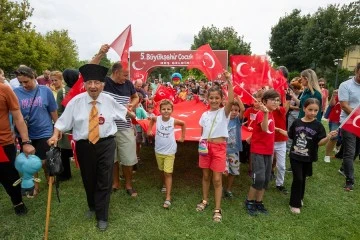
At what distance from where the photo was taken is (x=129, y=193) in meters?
4.29

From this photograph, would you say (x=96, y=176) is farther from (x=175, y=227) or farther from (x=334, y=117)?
(x=334, y=117)

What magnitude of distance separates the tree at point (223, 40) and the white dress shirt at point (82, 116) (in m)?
36.4

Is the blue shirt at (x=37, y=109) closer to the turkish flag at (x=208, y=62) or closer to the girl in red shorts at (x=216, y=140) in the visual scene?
the girl in red shorts at (x=216, y=140)

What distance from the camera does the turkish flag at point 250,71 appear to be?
4.19 metres

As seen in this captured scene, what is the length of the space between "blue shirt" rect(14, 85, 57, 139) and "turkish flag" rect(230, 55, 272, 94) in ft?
8.74

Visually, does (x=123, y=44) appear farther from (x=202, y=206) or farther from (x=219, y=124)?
(x=202, y=206)

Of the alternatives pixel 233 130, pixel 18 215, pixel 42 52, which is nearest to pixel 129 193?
pixel 18 215

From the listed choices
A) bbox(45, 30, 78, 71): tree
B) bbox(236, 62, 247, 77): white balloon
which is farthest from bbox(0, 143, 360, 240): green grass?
bbox(45, 30, 78, 71): tree

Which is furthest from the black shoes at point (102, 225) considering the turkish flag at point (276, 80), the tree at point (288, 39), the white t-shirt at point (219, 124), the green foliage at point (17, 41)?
the tree at point (288, 39)

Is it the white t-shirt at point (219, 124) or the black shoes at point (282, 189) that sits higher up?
the white t-shirt at point (219, 124)

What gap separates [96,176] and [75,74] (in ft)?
6.43

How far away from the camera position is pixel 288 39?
3362cm

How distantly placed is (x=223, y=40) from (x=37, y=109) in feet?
129

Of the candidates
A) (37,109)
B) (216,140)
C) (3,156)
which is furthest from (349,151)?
(3,156)
